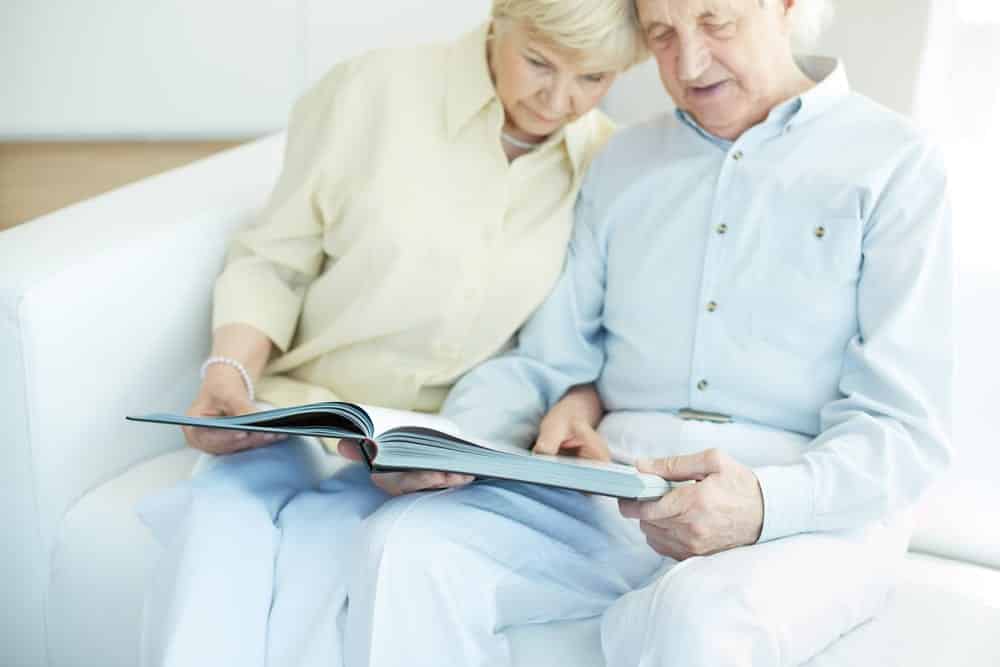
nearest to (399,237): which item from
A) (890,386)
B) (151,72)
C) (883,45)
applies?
(890,386)

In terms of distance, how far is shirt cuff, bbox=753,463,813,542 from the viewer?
48.2 inches

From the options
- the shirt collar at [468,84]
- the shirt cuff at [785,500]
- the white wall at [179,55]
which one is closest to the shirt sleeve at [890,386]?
A: the shirt cuff at [785,500]

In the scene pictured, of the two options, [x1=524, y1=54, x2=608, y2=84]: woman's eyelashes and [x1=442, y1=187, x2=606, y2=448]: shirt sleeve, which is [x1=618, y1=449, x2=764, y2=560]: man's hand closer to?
[x1=442, y1=187, x2=606, y2=448]: shirt sleeve

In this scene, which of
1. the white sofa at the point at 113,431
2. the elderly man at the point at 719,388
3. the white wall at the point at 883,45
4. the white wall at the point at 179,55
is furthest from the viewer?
the white wall at the point at 179,55

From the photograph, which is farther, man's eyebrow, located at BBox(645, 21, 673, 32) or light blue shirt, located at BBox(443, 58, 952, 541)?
man's eyebrow, located at BBox(645, 21, 673, 32)

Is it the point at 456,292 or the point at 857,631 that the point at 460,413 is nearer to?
the point at 456,292

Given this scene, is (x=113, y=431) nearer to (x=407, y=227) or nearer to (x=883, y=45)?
(x=407, y=227)

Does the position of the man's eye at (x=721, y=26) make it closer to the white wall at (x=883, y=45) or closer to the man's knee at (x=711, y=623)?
the white wall at (x=883, y=45)

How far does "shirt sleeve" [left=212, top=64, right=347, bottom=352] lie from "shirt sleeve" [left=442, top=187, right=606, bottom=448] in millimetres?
260

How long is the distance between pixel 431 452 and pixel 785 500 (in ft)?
1.29

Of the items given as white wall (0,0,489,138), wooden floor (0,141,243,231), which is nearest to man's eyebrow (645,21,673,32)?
white wall (0,0,489,138)

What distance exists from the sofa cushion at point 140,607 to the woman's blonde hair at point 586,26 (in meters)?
0.69

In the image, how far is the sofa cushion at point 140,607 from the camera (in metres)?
1.20

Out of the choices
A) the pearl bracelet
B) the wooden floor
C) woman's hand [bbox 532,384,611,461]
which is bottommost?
the wooden floor
